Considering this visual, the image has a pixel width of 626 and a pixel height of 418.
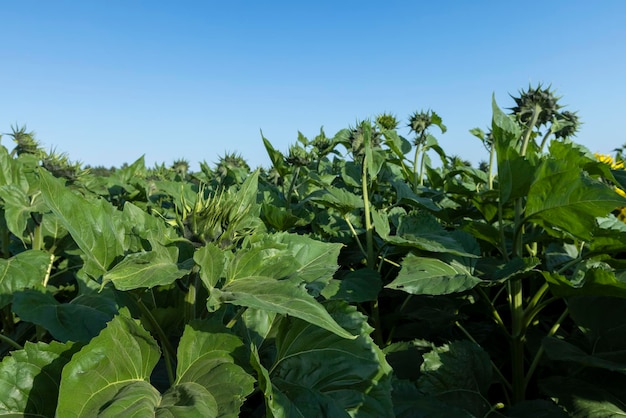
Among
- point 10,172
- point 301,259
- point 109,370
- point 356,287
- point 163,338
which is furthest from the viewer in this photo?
point 10,172

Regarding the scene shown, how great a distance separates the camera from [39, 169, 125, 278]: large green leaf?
120 centimetres

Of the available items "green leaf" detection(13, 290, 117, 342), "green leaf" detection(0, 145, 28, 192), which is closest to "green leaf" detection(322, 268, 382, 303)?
"green leaf" detection(13, 290, 117, 342)

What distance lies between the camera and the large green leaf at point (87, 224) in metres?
1.20

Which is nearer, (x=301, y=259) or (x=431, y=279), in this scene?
(x=301, y=259)

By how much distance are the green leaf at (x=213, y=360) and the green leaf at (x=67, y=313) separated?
589mm

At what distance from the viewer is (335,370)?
1.31m

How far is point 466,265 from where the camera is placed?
2.05m

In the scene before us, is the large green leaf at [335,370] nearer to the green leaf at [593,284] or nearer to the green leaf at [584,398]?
the green leaf at [593,284]

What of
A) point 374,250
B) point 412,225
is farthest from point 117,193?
point 412,225

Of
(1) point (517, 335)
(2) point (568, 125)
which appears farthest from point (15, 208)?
(2) point (568, 125)

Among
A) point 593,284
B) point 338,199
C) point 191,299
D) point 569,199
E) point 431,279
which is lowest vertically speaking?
point 191,299

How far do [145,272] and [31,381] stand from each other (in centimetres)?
43

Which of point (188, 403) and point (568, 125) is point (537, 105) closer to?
point (568, 125)

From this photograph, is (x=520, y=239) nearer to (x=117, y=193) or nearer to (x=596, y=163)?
(x=596, y=163)
